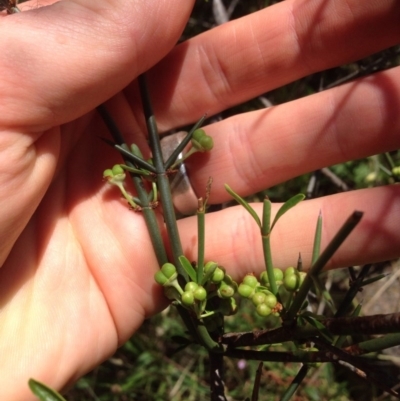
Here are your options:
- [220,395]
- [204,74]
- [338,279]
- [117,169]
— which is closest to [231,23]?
[204,74]

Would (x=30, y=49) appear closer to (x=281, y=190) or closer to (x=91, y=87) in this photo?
(x=91, y=87)

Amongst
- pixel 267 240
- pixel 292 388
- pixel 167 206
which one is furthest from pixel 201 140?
pixel 292 388

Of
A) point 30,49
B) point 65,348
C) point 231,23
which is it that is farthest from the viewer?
point 231,23

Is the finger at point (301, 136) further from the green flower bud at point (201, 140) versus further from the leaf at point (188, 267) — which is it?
the leaf at point (188, 267)

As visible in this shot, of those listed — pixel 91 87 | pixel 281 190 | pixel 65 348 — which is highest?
pixel 91 87

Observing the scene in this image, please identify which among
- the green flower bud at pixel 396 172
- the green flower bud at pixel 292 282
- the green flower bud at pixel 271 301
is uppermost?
the green flower bud at pixel 396 172

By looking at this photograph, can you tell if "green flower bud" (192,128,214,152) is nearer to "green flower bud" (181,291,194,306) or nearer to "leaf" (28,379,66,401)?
"green flower bud" (181,291,194,306)

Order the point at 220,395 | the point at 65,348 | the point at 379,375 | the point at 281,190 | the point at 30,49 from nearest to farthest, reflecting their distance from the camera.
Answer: the point at 379,375, the point at 30,49, the point at 220,395, the point at 65,348, the point at 281,190

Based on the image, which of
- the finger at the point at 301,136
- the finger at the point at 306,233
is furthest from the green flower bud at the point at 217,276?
the finger at the point at 301,136
